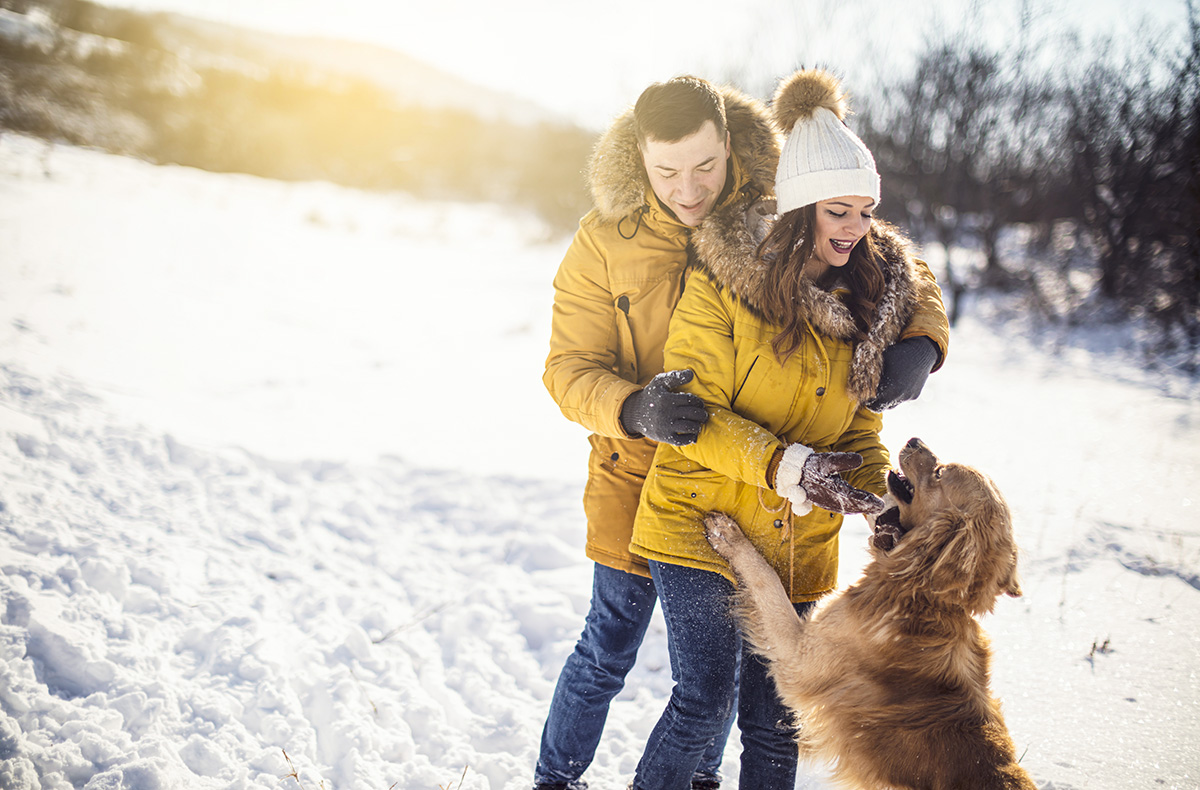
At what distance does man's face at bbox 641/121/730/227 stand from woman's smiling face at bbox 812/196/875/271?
33 cm

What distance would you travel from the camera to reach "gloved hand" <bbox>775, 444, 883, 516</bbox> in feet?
5.20

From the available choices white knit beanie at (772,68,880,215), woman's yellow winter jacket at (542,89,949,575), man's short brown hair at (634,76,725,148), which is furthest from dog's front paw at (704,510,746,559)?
man's short brown hair at (634,76,725,148)

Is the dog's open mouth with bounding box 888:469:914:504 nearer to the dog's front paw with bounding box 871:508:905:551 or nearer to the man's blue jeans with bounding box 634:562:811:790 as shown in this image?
the dog's front paw with bounding box 871:508:905:551

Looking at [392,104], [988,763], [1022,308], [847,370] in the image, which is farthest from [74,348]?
[392,104]

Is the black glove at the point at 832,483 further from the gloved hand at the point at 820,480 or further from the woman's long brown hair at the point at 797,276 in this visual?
the woman's long brown hair at the point at 797,276

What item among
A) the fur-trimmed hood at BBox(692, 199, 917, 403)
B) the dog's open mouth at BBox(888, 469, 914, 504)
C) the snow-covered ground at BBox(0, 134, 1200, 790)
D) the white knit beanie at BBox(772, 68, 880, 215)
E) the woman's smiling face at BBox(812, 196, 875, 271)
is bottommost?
the snow-covered ground at BBox(0, 134, 1200, 790)

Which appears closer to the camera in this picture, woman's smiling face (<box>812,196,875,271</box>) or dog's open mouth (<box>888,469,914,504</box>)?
woman's smiling face (<box>812,196,875,271</box>)

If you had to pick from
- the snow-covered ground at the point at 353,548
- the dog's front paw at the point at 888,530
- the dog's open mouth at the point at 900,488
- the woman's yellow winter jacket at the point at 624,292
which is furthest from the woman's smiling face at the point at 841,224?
the snow-covered ground at the point at 353,548

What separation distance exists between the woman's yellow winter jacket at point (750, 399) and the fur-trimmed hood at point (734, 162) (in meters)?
0.27

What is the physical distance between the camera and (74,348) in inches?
186

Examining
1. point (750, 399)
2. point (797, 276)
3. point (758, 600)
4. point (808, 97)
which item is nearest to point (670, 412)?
point (750, 399)

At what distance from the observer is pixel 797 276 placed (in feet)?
5.67

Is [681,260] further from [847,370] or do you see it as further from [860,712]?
[860,712]

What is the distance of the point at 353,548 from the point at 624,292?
254cm
